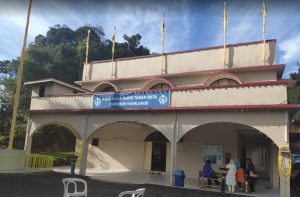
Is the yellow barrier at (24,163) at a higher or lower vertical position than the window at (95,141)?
lower

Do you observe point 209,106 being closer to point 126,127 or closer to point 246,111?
point 246,111

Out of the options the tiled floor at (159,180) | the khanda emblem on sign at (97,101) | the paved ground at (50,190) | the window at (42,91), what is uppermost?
the window at (42,91)

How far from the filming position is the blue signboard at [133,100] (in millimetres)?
15492

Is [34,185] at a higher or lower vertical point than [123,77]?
lower

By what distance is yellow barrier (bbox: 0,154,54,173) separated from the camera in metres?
15.7

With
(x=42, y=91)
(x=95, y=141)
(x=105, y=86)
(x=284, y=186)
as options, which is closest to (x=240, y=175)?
(x=284, y=186)

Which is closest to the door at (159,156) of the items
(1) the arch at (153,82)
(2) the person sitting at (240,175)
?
(1) the arch at (153,82)

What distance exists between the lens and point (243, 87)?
44.7ft

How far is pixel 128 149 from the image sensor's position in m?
21.7

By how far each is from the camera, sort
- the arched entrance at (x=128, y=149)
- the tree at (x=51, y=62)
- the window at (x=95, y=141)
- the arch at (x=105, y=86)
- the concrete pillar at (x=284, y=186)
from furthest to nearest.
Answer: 1. the tree at (x=51, y=62)
2. the window at (x=95, y=141)
3. the arch at (x=105, y=86)
4. the arched entrance at (x=128, y=149)
5. the concrete pillar at (x=284, y=186)

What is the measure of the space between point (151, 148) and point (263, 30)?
10.7 m

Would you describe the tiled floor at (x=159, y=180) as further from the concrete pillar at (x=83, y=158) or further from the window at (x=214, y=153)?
the window at (x=214, y=153)

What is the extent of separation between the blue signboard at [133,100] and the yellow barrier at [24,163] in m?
4.57

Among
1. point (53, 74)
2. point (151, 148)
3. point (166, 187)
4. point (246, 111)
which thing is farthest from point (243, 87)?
point (53, 74)
